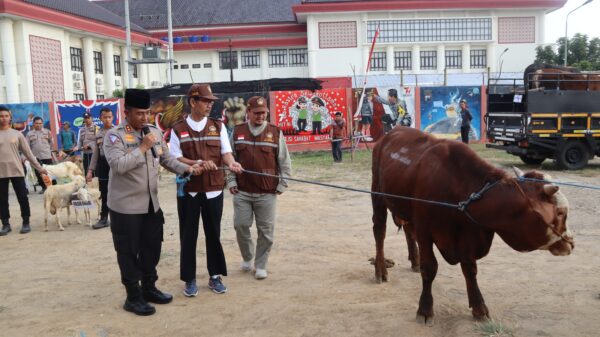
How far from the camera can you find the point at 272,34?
4491 cm

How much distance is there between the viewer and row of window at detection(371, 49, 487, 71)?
41906 millimetres

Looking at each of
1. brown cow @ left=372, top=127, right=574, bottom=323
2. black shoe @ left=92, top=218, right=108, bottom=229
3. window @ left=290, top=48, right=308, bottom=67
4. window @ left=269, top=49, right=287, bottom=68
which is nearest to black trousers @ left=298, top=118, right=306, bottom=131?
black shoe @ left=92, top=218, right=108, bottom=229

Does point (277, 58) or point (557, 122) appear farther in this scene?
point (277, 58)

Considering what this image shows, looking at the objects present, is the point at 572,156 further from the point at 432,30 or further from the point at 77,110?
the point at 432,30

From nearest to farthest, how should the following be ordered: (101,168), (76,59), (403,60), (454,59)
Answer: (101,168) < (76,59) < (403,60) < (454,59)

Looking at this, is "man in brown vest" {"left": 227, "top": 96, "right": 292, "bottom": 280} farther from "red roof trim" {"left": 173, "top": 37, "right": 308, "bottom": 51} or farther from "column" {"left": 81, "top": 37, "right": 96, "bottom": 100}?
"red roof trim" {"left": 173, "top": 37, "right": 308, "bottom": 51}

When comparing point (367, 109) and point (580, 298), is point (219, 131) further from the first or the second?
point (367, 109)

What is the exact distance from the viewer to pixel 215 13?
46625 millimetres

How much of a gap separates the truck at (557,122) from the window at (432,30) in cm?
2897

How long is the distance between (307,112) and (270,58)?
28.3 metres

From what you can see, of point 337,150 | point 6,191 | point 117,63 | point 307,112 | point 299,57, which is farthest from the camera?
point 299,57

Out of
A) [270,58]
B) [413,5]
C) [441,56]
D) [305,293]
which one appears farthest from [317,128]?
[270,58]

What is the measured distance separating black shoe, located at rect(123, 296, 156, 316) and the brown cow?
85.4 inches

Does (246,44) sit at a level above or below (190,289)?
above
